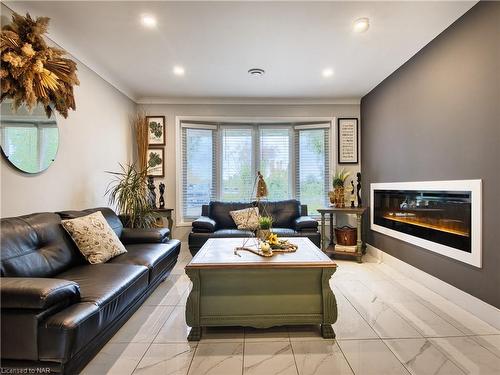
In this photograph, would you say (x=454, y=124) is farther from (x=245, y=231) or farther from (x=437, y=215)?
(x=245, y=231)

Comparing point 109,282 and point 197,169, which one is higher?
point 197,169

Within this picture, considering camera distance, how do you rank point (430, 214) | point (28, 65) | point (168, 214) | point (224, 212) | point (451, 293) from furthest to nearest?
1. point (224, 212)
2. point (168, 214)
3. point (430, 214)
4. point (451, 293)
5. point (28, 65)

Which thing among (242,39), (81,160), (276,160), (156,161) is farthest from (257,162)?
(81,160)

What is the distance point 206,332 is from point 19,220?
1.67 m

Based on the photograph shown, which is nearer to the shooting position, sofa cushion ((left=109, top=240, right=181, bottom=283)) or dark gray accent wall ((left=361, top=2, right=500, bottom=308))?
dark gray accent wall ((left=361, top=2, right=500, bottom=308))

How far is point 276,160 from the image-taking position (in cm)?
518

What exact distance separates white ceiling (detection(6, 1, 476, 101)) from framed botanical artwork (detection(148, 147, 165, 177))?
108cm

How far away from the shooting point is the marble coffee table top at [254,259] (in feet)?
6.77

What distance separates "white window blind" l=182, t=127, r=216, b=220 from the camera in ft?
16.4

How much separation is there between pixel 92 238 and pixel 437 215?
3.43 m

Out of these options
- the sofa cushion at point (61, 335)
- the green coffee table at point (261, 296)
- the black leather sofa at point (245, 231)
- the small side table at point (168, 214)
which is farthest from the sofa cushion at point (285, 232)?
the sofa cushion at point (61, 335)

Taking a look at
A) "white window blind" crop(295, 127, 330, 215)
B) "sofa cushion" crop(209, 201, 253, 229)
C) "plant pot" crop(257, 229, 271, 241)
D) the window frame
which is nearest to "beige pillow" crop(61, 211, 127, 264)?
"plant pot" crop(257, 229, 271, 241)

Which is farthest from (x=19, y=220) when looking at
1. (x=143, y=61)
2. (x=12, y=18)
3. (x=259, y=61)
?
(x=259, y=61)

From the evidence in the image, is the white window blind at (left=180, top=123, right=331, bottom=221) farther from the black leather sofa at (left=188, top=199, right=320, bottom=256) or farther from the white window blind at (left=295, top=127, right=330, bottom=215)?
the black leather sofa at (left=188, top=199, right=320, bottom=256)
